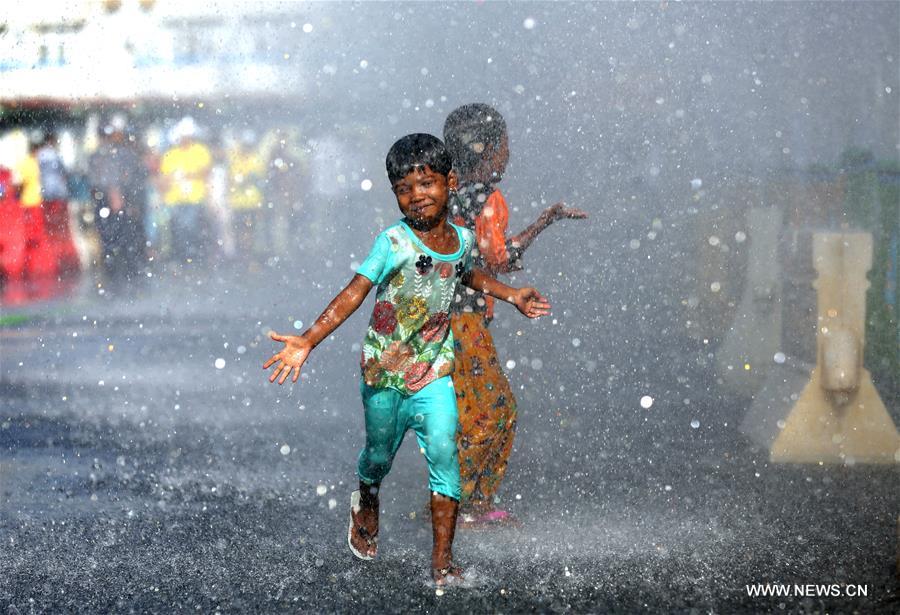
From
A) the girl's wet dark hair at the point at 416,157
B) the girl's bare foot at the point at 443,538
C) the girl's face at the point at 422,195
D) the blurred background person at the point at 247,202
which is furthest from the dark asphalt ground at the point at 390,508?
the blurred background person at the point at 247,202

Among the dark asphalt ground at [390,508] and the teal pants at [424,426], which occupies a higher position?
the teal pants at [424,426]

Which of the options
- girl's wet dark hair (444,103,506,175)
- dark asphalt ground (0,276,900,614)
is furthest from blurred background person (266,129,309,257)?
girl's wet dark hair (444,103,506,175)

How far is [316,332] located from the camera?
3.23 m

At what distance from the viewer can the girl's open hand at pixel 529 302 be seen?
363cm

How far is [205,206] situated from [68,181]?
6.91m

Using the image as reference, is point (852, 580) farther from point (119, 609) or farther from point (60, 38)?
point (60, 38)

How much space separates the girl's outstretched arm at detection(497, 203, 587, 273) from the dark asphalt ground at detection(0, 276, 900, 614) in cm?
Result: 105

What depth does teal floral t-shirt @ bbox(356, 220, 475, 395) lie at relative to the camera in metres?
3.42

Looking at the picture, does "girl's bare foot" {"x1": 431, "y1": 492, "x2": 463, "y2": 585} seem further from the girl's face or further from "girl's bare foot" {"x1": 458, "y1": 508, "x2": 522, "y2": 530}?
the girl's face

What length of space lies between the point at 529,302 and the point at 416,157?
2.11 feet

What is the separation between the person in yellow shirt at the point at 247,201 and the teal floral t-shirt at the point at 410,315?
924 inches

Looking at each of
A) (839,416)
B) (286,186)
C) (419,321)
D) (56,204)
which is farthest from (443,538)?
(286,186)

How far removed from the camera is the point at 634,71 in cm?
1294

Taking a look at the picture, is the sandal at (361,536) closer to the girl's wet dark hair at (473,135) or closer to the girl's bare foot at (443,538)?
the girl's bare foot at (443,538)
